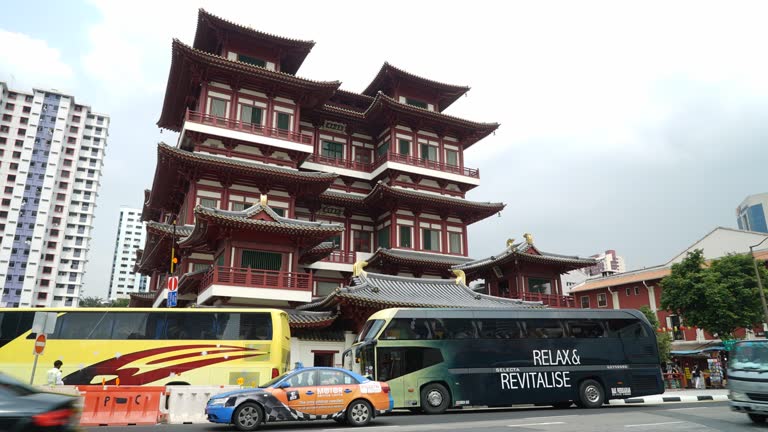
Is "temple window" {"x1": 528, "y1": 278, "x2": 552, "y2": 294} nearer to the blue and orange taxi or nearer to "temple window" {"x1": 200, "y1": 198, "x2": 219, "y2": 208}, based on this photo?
"temple window" {"x1": 200, "y1": 198, "x2": 219, "y2": 208}

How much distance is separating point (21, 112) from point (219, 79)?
266 ft

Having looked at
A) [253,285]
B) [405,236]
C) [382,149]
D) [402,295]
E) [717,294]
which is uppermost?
[382,149]

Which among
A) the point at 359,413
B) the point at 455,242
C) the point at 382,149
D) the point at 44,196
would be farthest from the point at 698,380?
the point at 44,196

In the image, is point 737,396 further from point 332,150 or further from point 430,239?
point 332,150

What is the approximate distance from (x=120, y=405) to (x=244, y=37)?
26.8 metres

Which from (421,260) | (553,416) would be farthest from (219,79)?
(553,416)

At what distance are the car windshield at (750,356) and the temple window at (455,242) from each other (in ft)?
84.3

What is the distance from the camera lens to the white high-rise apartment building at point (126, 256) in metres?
156

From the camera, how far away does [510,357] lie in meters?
17.4

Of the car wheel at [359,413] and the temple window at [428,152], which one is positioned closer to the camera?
the car wheel at [359,413]

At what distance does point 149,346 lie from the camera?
16.7 metres

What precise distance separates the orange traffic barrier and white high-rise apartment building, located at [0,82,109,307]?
8451 centimetres

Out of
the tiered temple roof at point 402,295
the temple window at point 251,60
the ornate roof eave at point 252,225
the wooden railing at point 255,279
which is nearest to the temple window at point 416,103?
the temple window at point 251,60

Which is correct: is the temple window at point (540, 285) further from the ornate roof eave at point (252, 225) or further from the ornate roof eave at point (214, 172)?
the ornate roof eave at point (252, 225)
